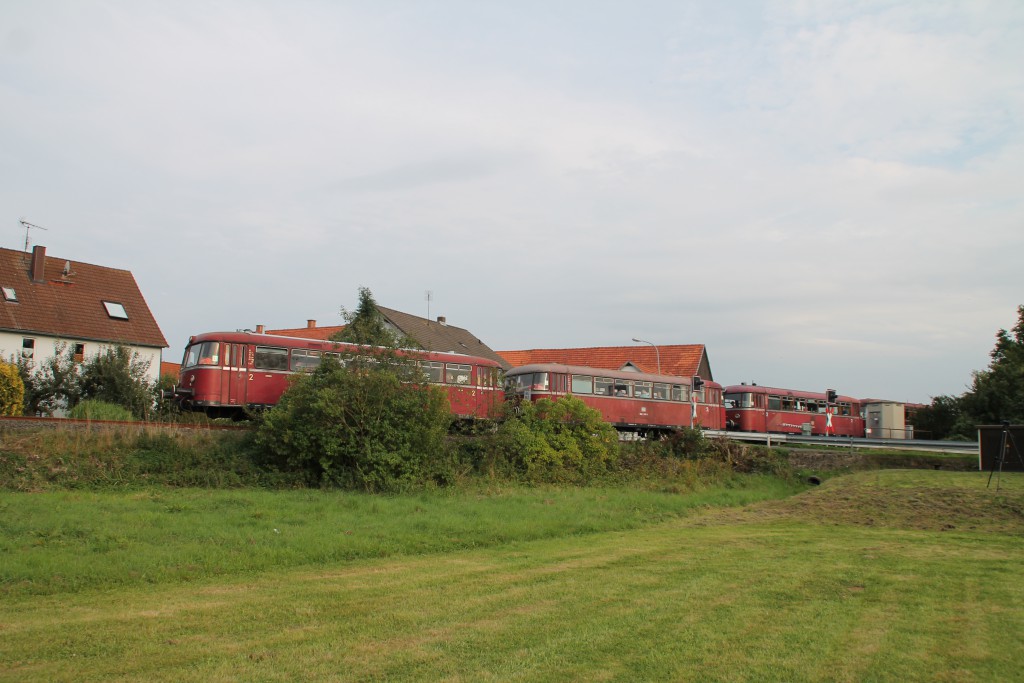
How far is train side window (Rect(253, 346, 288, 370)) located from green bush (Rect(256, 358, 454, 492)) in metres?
5.92

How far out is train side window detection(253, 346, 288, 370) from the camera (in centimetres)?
2761

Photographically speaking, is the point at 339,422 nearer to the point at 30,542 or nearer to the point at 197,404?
the point at 197,404

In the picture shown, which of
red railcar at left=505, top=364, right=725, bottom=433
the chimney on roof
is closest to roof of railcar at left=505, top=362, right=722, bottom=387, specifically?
red railcar at left=505, top=364, right=725, bottom=433

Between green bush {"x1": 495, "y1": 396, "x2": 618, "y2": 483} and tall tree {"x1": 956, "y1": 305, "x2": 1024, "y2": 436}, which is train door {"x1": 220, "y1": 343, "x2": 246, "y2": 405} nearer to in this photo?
green bush {"x1": 495, "y1": 396, "x2": 618, "y2": 483}

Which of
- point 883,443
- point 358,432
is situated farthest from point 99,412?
point 883,443

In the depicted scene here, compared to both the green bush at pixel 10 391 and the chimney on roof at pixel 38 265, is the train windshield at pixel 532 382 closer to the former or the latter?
the green bush at pixel 10 391

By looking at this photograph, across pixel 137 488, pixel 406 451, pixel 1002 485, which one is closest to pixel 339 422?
pixel 406 451

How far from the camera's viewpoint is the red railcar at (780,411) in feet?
143

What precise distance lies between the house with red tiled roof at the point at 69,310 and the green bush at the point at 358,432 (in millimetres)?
16509

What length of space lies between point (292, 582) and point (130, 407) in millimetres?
20665

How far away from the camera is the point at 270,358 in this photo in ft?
91.2

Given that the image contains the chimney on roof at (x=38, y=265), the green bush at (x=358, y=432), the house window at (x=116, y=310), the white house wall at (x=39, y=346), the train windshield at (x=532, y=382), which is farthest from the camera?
the house window at (x=116, y=310)

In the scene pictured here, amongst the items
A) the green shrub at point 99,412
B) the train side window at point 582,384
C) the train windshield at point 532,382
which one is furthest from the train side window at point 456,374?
the green shrub at point 99,412

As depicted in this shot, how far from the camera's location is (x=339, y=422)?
21250 mm
